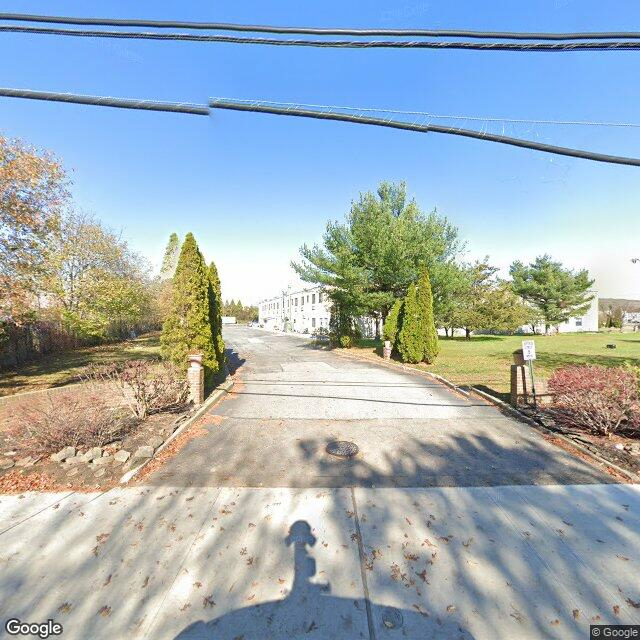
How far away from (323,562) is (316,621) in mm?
560

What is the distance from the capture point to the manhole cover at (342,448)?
5.12 meters

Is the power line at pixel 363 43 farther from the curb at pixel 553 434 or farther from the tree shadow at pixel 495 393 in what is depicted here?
the tree shadow at pixel 495 393

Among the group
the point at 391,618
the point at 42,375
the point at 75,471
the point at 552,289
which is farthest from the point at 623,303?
the point at 42,375

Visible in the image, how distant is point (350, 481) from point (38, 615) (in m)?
3.35

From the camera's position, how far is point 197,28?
3096 mm

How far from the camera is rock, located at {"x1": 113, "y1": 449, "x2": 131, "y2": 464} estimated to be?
15.5ft

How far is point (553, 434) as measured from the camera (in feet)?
19.1

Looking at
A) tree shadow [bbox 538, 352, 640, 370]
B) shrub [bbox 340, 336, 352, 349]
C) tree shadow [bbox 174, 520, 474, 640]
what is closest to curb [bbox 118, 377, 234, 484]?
tree shadow [bbox 174, 520, 474, 640]

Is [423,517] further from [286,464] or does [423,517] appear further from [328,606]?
[286,464]

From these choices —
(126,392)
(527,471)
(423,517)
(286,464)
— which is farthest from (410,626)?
(126,392)

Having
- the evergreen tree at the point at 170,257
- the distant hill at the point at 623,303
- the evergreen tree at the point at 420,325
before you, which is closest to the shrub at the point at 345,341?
the evergreen tree at the point at 420,325

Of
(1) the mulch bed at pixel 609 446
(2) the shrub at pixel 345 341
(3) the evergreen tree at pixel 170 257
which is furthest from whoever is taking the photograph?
(3) the evergreen tree at pixel 170 257

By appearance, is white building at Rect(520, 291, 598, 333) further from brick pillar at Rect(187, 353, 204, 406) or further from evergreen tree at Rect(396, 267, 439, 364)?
brick pillar at Rect(187, 353, 204, 406)

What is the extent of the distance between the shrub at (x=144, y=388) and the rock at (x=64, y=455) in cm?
142
